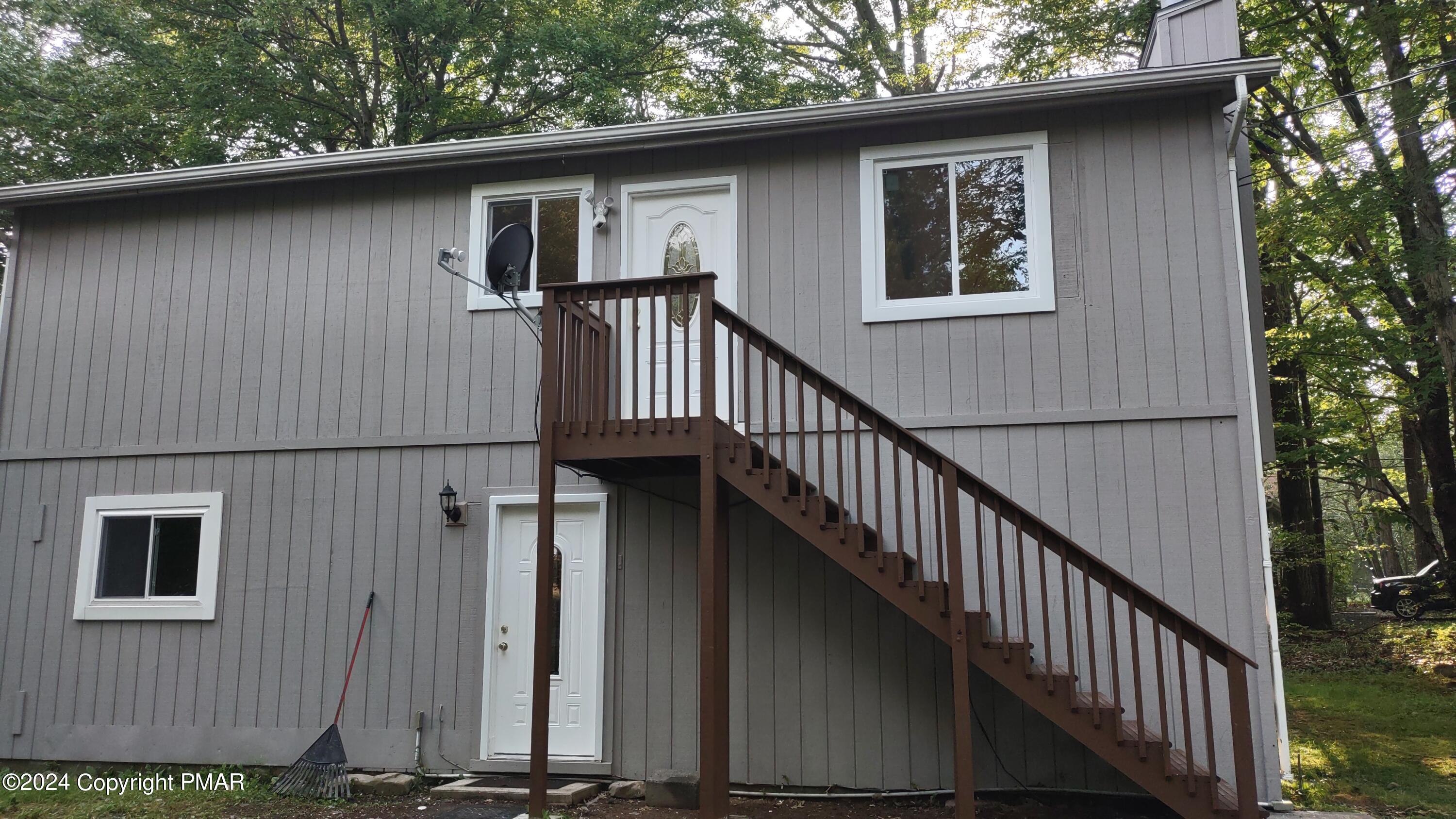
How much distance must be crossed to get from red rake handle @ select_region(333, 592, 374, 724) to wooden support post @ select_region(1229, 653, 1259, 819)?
5.63m

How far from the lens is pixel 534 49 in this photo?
14.1m

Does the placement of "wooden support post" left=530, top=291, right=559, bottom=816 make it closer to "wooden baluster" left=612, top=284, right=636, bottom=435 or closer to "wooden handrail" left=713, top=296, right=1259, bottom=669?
"wooden baluster" left=612, top=284, right=636, bottom=435

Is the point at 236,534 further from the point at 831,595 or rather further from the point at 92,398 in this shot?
the point at 831,595

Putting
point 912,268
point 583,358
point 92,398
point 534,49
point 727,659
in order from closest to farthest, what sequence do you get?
1. point 727,659
2. point 583,358
3. point 912,268
4. point 92,398
5. point 534,49

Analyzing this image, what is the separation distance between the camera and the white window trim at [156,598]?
7332mm

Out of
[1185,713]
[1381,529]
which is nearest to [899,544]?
[1185,713]

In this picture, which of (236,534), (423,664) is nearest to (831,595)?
(423,664)

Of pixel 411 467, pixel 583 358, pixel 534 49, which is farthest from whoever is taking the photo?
pixel 534 49

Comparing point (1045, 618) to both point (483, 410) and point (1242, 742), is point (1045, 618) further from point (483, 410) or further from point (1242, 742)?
point (483, 410)

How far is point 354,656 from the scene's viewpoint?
6.98 metres

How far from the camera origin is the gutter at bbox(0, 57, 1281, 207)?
6.05 m

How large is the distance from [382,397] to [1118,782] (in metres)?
5.78

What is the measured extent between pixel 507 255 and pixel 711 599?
2.94 m

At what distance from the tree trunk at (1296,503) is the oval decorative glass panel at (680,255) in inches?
421
